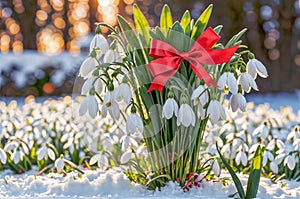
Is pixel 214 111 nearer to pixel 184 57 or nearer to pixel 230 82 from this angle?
pixel 230 82

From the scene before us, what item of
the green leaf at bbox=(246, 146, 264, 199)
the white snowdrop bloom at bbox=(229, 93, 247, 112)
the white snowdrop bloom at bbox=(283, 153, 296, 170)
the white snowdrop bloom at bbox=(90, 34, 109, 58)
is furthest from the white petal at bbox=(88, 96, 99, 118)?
the white snowdrop bloom at bbox=(283, 153, 296, 170)

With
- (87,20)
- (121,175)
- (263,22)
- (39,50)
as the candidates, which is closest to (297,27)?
(263,22)

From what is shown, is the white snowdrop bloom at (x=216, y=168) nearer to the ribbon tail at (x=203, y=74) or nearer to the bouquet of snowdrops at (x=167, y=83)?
the bouquet of snowdrops at (x=167, y=83)

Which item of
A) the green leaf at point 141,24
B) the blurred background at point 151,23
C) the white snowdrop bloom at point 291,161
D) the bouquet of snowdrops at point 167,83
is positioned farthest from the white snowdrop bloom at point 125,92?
the blurred background at point 151,23

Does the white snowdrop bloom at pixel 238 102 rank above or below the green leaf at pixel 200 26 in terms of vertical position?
below

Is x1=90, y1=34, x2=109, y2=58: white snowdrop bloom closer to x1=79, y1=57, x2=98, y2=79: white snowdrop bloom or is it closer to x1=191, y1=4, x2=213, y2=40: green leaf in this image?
x1=79, y1=57, x2=98, y2=79: white snowdrop bloom

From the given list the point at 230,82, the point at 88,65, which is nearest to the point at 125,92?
the point at 88,65
